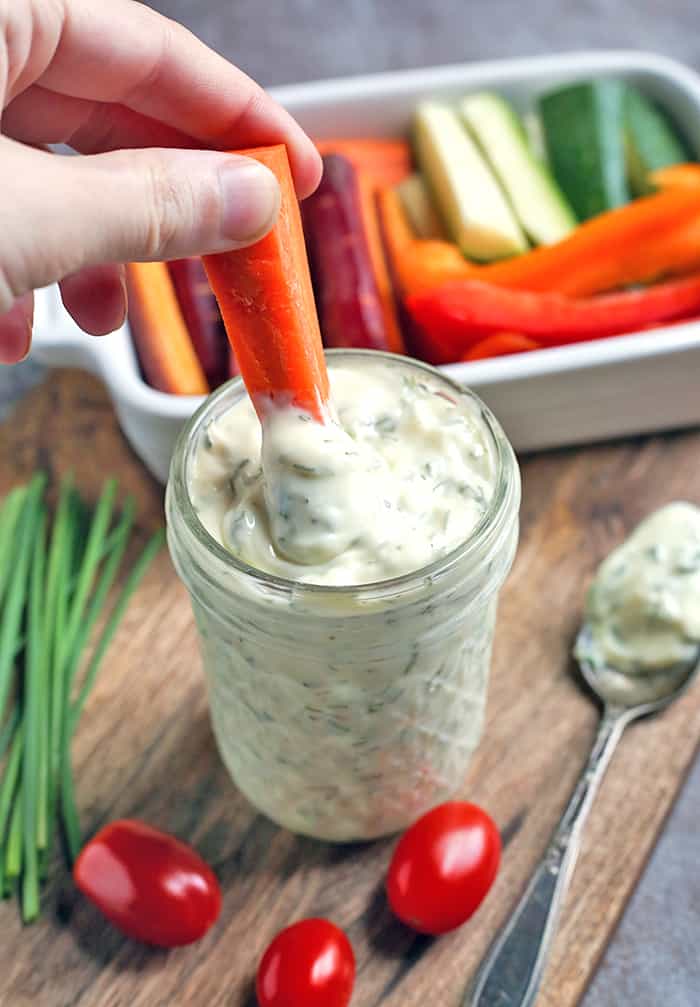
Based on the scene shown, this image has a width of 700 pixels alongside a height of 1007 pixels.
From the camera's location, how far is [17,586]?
152 cm

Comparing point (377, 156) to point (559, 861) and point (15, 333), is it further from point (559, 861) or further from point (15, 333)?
point (559, 861)

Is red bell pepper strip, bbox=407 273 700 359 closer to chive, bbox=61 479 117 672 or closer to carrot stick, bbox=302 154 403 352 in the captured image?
carrot stick, bbox=302 154 403 352

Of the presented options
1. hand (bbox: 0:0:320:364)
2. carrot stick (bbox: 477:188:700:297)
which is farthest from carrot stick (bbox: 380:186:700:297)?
hand (bbox: 0:0:320:364)

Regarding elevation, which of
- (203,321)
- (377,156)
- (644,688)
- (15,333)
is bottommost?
(644,688)

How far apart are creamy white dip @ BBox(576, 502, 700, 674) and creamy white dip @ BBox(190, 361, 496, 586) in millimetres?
467

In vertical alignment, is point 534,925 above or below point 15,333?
below

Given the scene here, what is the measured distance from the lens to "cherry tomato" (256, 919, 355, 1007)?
1192 mm

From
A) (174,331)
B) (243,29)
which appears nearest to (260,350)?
(174,331)

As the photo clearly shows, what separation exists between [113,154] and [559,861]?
93 cm

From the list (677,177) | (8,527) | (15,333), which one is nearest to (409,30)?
(677,177)

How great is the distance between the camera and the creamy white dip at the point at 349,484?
1036 mm

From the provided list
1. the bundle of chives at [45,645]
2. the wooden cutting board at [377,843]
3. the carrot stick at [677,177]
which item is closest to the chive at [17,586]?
the bundle of chives at [45,645]

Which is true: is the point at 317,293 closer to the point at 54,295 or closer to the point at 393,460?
the point at 54,295

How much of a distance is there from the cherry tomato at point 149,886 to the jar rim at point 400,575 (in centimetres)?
44
